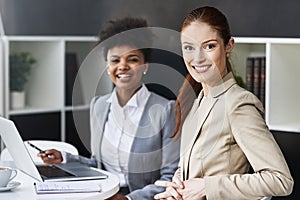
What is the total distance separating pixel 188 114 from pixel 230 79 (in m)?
→ 0.36

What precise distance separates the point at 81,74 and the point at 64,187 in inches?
73.2

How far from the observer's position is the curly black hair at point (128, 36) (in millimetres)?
3182

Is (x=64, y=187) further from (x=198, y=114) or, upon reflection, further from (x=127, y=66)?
(x=127, y=66)

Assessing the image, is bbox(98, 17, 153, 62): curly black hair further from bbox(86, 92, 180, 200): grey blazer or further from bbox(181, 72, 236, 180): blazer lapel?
bbox(181, 72, 236, 180): blazer lapel

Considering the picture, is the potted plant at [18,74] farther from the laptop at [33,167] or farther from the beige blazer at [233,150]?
the beige blazer at [233,150]

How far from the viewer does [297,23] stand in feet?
10.0

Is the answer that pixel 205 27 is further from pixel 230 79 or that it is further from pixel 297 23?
pixel 297 23

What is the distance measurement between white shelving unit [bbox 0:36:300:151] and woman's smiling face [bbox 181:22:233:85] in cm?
69

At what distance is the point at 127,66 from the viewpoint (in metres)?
3.12

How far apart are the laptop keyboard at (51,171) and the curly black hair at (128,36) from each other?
26.7 inches

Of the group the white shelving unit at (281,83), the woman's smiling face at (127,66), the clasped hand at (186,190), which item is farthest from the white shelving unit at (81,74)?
the clasped hand at (186,190)

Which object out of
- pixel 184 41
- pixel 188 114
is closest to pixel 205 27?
pixel 184 41

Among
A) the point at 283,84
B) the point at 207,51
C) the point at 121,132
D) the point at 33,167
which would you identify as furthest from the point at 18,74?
the point at 207,51

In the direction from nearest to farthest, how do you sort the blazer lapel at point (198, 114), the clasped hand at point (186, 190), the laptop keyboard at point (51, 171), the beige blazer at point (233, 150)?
the beige blazer at point (233, 150), the clasped hand at point (186, 190), the blazer lapel at point (198, 114), the laptop keyboard at point (51, 171)
